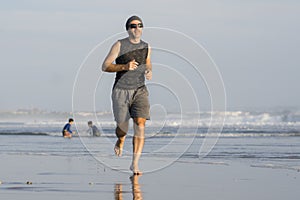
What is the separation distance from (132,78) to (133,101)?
0.34 m

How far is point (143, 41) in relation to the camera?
10102 mm

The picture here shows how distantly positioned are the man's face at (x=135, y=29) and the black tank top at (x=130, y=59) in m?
0.15

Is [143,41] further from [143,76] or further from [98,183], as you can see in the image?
[98,183]

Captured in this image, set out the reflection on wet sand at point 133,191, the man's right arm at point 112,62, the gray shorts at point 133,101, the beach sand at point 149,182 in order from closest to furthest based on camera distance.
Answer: the reflection on wet sand at point 133,191 → the beach sand at point 149,182 → the man's right arm at point 112,62 → the gray shorts at point 133,101

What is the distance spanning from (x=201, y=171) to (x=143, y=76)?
193cm

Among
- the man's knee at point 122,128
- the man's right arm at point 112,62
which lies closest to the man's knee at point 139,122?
the man's knee at point 122,128

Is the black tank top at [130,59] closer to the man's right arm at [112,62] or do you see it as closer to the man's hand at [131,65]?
the man's right arm at [112,62]

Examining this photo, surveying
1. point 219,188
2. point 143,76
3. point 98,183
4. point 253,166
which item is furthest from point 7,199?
point 253,166

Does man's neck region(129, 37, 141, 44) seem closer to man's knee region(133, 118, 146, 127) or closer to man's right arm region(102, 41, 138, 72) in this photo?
man's right arm region(102, 41, 138, 72)

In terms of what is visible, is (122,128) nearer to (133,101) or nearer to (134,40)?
(133,101)

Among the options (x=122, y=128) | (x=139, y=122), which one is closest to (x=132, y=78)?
(x=139, y=122)

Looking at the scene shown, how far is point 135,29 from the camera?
982 cm

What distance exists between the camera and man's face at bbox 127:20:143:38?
387 inches

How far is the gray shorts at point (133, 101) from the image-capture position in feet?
33.3
